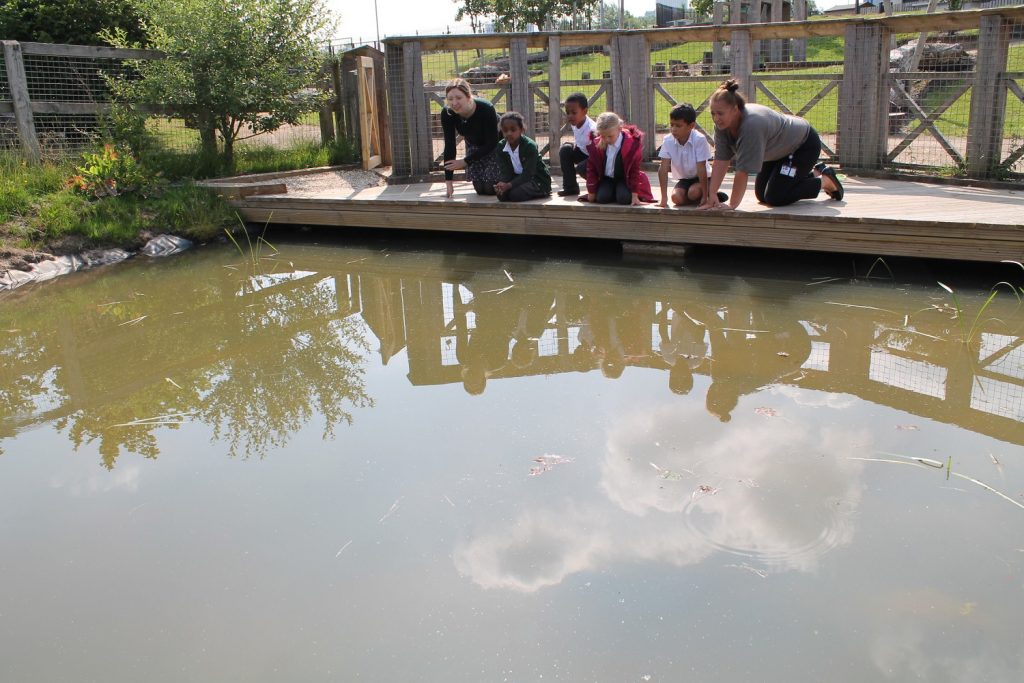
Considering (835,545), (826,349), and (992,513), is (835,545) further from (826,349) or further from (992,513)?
(826,349)

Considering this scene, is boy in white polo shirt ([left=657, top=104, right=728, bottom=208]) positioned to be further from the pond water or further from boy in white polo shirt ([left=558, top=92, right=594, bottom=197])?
the pond water

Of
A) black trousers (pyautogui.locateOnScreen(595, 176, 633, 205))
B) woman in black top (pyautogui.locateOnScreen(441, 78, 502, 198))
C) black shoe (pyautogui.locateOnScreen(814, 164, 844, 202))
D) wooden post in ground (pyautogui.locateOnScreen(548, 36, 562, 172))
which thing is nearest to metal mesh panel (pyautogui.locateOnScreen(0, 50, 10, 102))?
woman in black top (pyautogui.locateOnScreen(441, 78, 502, 198))

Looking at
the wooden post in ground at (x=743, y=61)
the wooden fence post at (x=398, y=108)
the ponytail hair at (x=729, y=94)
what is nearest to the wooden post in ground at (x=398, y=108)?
the wooden fence post at (x=398, y=108)

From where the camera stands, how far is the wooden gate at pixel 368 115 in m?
11.1

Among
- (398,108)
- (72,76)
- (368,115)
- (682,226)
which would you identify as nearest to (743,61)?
(682,226)

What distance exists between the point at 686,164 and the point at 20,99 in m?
6.84

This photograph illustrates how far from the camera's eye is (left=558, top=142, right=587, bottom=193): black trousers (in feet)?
27.3

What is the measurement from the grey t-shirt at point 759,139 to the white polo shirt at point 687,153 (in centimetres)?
45

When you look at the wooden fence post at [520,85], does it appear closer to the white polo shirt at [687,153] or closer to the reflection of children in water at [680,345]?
the white polo shirt at [687,153]

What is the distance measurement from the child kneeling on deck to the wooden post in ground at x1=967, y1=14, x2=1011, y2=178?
4022 mm

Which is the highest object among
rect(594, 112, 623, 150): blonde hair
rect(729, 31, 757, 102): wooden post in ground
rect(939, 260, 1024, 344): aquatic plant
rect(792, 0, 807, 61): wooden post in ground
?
rect(792, 0, 807, 61): wooden post in ground

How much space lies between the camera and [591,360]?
5301mm

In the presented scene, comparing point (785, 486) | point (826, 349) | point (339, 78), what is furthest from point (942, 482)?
point (339, 78)

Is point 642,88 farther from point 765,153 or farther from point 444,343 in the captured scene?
point 444,343
